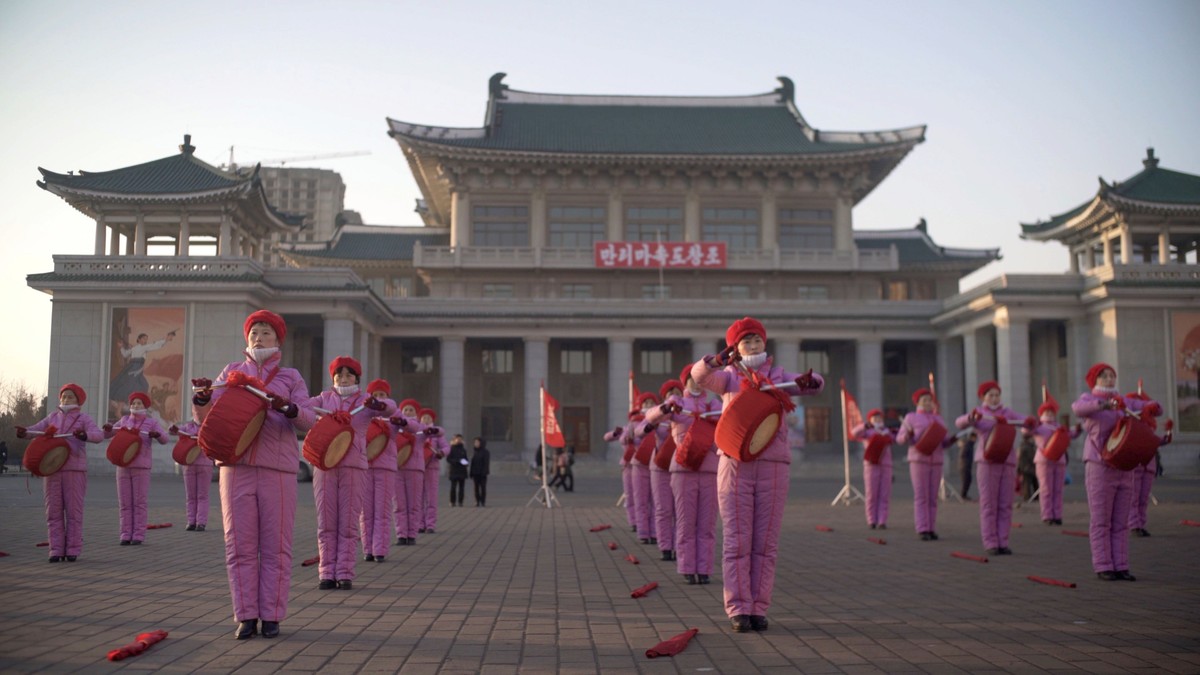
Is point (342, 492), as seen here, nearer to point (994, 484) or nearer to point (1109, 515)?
point (1109, 515)

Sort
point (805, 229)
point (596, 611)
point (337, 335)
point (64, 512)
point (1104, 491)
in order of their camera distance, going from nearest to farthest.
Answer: point (596, 611) < point (1104, 491) < point (64, 512) < point (337, 335) < point (805, 229)

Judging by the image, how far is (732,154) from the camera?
46344 millimetres

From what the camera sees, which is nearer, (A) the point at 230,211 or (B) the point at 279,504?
(B) the point at 279,504

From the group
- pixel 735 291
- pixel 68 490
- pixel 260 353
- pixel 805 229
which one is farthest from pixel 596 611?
pixel 805 229

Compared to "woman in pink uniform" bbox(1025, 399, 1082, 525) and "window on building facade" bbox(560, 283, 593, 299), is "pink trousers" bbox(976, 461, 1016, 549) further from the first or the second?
"window on building facade" bbox(560, 283, 593, 299)

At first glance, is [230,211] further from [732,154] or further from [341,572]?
[341,572]

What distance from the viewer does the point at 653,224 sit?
156 feet

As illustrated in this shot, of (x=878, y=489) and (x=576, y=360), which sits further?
(x=576, y=360)

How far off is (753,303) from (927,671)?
3681cm

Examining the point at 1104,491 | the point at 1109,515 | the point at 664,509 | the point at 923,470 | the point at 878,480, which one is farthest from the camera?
the point at 878,480

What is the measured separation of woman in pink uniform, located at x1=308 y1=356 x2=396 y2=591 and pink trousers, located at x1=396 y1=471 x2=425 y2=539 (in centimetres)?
387

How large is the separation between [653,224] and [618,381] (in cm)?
965

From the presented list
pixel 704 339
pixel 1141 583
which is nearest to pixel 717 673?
pixel 1141 583

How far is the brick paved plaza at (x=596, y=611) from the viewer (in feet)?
19.3
